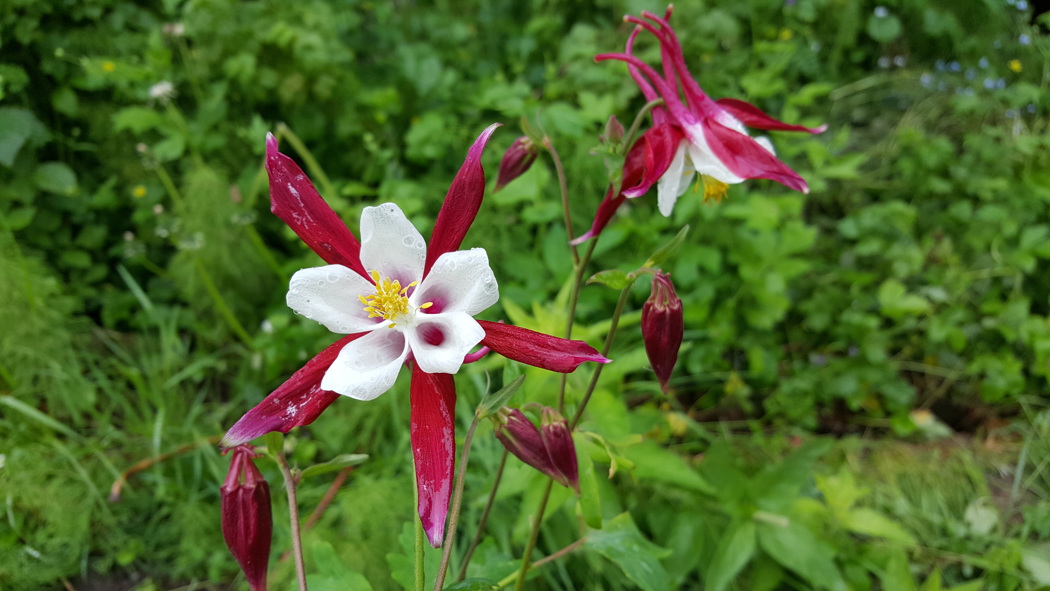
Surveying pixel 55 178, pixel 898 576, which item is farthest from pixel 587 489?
pixel 55 178

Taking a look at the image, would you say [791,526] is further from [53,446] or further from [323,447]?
[53,446]

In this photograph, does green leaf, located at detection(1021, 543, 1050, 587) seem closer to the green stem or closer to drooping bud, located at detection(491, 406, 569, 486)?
drooping bud, located at detection(491, 406, 569, 486)

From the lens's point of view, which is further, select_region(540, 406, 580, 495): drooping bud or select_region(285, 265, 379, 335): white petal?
select_region(540, 406, 580, 495): drooping bud

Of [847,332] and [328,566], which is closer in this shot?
[328,566]

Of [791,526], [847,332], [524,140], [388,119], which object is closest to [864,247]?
[847,332]

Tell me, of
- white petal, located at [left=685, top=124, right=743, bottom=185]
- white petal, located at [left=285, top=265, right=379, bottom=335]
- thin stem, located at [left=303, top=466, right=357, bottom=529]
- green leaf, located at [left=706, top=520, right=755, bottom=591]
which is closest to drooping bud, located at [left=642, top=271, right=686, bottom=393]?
white petal, located at [left=685, top=124, right=743, bottom=185]
